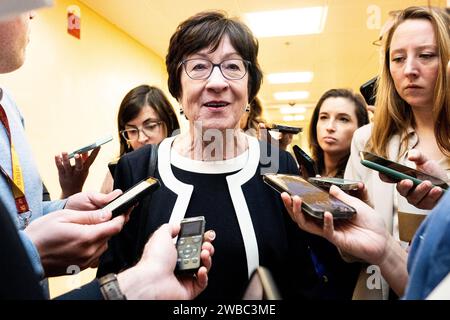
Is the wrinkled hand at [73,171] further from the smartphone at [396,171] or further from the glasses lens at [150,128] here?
the smartphone at [396,171]

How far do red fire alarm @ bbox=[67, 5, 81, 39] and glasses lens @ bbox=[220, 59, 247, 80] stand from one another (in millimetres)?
2266

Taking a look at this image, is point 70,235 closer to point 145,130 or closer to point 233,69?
point 233,69

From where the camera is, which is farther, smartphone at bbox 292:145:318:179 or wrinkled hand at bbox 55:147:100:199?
smartphone at bbox 292:145:318:179

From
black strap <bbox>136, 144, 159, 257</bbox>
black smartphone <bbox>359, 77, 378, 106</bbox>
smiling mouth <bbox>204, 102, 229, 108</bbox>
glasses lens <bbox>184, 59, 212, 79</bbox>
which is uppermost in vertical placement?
glasses lens <bbox>184, 59, 212, 79</bbox>

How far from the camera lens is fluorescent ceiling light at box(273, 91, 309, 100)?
6945 millimetres

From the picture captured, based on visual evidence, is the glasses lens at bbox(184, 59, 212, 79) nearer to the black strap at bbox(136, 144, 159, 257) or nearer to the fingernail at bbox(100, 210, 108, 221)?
the black strap at bbox(136, 144, 159, 257)

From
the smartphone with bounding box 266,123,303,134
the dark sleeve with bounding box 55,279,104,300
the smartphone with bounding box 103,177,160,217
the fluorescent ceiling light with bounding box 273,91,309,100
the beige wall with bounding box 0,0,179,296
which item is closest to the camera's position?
the dark sleeve with bounding box 55,279,104,300

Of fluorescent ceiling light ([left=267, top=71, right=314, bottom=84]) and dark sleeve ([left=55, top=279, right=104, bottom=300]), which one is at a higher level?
fluorescent ceiling light ([left=267, top=71, right=314, bottom=84])

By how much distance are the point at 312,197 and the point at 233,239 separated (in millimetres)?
244

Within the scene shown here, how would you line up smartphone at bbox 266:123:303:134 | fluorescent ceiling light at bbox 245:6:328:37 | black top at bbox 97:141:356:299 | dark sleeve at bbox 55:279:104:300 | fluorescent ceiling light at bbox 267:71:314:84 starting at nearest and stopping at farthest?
dark sleeve at bbox 55:279:104:300
black top at bbox 97:141:356:299
smartphone at bbox 266:123:303:134
fluorescent ceiling light at bbox 245:6:328:37
fluorescent ceiling light at bbox 267:71:314:84

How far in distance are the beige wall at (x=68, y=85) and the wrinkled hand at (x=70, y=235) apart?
71.4 inches

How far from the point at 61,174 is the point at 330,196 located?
1100 mm

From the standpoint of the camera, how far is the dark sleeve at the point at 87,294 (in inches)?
20.0

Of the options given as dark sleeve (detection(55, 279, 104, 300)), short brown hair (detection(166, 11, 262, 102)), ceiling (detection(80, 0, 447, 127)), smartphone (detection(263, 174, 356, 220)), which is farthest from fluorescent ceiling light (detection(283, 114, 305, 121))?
dark sleeve (detection(55, 279, 104, 300))
